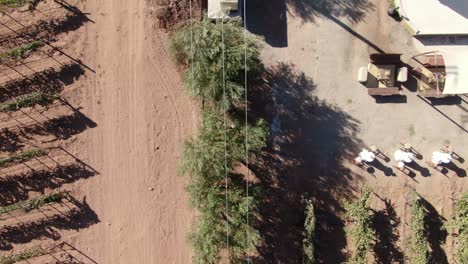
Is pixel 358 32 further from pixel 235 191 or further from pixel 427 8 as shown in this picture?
pixel 235 191

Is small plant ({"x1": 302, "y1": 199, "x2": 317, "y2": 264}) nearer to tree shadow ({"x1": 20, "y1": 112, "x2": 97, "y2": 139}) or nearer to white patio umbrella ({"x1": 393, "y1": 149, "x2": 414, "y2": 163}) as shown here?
white patio umbrella ({"x1": 393, "y1": 149, "x2": 414, "y2": 163})

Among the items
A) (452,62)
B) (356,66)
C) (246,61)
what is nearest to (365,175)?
(356,66)

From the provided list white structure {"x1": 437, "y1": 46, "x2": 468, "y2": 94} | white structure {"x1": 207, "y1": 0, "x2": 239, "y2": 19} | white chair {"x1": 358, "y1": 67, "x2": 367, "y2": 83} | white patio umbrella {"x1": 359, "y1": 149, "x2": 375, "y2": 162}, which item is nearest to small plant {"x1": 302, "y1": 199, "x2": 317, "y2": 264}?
white patio umbrella {"x1": 359, "y1": 149, "x2": 375, "y2": 162}

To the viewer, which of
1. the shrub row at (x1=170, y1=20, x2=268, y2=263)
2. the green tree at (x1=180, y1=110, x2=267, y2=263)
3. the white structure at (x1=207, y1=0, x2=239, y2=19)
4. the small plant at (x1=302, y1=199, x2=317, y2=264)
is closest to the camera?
the shrub row at (x1=170, y1=20, x2=268, y2=263)

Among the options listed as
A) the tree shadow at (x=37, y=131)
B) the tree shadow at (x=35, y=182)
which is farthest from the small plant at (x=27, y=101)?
the tree shadow at (x=35, y=182)

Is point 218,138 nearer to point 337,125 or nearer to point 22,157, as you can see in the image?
point 337,125

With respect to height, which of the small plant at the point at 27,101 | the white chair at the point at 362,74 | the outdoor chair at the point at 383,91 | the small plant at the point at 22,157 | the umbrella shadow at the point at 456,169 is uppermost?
the white chair at the point at 362,74

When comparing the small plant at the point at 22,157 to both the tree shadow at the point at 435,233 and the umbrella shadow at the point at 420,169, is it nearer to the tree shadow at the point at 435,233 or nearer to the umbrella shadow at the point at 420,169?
the umbrella shadow at the point at 420,169
